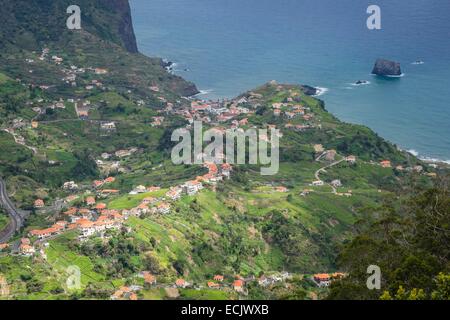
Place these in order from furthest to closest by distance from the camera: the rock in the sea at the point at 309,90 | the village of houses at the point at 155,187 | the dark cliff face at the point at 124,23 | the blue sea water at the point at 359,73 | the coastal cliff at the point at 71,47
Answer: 1. the dark cliff face at the point at 124,23
2. the rock in the sea at the point at 309,90
3. the coastal cliff at the point at 71,47
4. the blue sea water at the point at 359,73
5. the village of houses at the point at 155,187

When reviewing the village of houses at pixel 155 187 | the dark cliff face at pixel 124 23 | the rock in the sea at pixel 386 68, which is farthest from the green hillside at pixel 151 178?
the rock in the sea at pixel 386 68

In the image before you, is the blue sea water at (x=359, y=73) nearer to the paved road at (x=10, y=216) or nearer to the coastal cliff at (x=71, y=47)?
the coastal cliff at (x=71, y=47)

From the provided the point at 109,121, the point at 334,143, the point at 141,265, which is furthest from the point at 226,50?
the point at 141,265

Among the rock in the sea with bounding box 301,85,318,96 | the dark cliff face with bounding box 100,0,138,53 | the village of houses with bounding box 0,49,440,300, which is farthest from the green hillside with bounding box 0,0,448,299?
the dark cliff face with bounding box 100,0,138,53

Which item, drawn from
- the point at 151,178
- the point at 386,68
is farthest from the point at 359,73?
the point at 151,178

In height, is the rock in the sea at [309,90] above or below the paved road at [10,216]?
above
